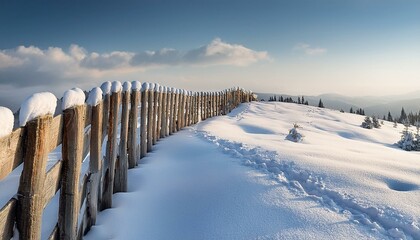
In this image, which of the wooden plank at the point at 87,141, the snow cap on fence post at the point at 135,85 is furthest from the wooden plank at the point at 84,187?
the snow cap on fence post at the point at 135,85

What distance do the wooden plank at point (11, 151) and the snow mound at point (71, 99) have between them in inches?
25.4

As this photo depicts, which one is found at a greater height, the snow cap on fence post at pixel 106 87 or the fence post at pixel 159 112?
the snow cap on fence post at pixel 106 87

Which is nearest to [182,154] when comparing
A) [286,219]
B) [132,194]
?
[132,194]

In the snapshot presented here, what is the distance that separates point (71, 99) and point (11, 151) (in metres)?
0.85

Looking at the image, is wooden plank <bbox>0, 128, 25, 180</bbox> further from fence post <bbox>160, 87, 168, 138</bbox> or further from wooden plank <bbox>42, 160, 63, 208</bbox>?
fence post <bbox>160, 87, 168, 138</bbox>

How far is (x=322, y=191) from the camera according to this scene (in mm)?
4203

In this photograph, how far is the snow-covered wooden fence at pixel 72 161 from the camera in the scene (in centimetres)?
194

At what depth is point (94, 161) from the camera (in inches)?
144

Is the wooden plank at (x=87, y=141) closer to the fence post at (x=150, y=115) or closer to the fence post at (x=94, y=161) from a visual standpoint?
the fence post at (x=94, y=161)

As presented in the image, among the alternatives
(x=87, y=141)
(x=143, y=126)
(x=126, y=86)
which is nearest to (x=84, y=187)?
(x=87, y=141)

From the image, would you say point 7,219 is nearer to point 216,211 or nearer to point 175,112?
point 216,211

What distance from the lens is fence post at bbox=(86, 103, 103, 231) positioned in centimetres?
350

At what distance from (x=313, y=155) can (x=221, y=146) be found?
1.97 m

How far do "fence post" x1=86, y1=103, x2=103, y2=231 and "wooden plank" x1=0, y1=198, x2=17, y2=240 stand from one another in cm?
160
